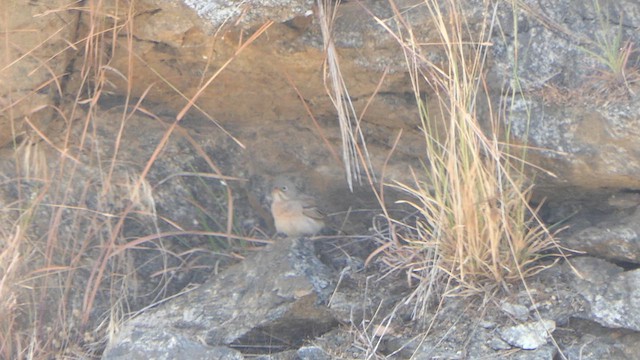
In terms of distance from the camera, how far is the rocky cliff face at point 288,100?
13.4ft

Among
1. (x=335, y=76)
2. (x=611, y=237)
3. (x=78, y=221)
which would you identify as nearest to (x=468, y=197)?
(x=611, y=237)

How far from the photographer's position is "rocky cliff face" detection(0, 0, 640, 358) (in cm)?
409

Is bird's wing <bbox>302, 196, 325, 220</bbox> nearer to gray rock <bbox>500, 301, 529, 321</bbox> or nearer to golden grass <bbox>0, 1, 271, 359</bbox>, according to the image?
golden grass <bbox>0, 1, 271, 359</bbox>

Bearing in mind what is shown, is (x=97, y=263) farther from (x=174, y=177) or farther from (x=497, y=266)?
(x=497, y=266)

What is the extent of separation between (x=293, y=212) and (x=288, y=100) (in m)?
0.52

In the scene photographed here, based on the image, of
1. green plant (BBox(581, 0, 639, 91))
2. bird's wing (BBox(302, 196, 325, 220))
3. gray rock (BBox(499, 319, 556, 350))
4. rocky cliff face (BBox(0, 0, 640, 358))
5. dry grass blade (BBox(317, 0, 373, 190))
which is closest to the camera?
gray rock (BBox(499, 319, 556, 350))

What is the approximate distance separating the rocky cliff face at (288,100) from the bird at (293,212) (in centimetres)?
11

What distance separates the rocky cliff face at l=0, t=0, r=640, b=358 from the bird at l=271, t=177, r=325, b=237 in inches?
4.1

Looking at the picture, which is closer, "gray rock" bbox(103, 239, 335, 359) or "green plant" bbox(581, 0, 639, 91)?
"green plant" bbox(581, 0, 639, 91)

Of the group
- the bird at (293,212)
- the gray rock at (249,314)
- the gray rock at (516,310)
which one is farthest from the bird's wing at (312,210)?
the gray rock at (516,310)

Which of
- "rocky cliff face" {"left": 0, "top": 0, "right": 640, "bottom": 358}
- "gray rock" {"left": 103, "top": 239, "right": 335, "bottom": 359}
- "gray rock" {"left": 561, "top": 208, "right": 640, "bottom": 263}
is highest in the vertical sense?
"rocky cliff face" {"left": 0, "top": 0, "right": 640, "bottom": 358}

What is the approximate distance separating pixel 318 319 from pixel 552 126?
4.00ft

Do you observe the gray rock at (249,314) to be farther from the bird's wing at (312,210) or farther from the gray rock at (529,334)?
the gray rock at (529,334)

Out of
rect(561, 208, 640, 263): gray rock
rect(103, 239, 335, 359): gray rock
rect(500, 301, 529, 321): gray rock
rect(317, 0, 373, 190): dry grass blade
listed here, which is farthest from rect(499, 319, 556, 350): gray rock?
rect(317, 0, 373, 190): dry grass blade
